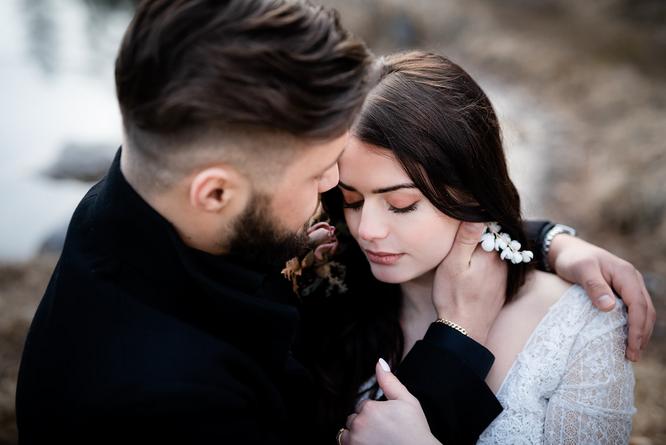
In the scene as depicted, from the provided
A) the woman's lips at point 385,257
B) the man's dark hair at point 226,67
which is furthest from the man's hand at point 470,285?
the man's dark hair at point 226,67

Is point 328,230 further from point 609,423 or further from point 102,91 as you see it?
point 102,91

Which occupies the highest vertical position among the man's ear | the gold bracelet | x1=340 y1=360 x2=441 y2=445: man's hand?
the man's ear

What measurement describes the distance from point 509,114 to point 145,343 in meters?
8.44

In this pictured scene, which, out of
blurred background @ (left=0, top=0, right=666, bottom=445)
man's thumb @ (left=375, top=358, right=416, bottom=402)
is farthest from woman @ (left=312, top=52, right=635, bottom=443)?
blurred background @ (left=0, top=0, right=666, bottom=445)

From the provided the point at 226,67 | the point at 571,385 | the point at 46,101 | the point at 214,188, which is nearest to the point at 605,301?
the point at 571,385

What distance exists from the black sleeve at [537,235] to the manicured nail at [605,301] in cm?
38

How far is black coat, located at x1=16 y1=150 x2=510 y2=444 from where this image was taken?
139cm

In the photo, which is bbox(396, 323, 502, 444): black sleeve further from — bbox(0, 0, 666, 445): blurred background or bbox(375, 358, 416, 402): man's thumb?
bbox(0, 0, 666, 445): blurred background

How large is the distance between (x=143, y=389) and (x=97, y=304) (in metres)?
0.26

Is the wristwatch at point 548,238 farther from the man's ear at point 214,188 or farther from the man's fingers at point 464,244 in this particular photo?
the man's ear at point 214,188

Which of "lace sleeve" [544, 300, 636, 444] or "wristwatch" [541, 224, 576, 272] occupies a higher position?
"wristwatch" [541, 224, 576, 272]

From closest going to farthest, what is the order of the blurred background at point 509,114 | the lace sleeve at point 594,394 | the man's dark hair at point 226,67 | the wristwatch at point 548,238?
the man's dark hair at point 226,67 → the lace sleeve at point 594,394 → the wristwatch at point 548,238 → the blurred background at point 509,114

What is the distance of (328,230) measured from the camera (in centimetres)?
230

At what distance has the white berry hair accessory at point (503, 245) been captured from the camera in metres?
2.22
